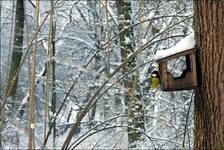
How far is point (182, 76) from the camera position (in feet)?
8.14

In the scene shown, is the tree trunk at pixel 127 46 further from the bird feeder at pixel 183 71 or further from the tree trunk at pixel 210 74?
the tree trunk at pixel 210 74

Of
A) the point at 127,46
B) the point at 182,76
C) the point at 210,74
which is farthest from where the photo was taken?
the point at 127,46

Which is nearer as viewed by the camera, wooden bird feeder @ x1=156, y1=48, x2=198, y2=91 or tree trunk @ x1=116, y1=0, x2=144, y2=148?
wooden bird feeder @ x1=156, y1=48, x2=198, y2=91

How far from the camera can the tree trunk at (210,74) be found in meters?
2.28

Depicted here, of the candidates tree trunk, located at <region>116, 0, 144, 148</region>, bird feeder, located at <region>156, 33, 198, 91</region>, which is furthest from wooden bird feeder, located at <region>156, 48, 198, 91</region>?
tree trunk, located at <region>116, 0, 144, 148</region>

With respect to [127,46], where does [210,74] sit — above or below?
below

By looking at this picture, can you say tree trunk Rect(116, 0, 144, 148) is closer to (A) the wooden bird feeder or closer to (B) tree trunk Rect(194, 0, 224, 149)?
(A) the wooden bird feeder

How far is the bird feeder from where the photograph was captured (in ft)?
7.76

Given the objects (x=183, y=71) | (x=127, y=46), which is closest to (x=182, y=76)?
(x=183, y=71)

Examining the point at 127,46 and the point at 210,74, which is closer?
the point at 210,74

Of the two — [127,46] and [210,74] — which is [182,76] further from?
[127,46]

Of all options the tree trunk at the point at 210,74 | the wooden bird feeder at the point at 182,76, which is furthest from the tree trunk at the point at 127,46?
the tree trunk at the point at 210,74

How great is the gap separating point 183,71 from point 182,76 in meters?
0.03

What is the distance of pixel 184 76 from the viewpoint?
2.46 meters
